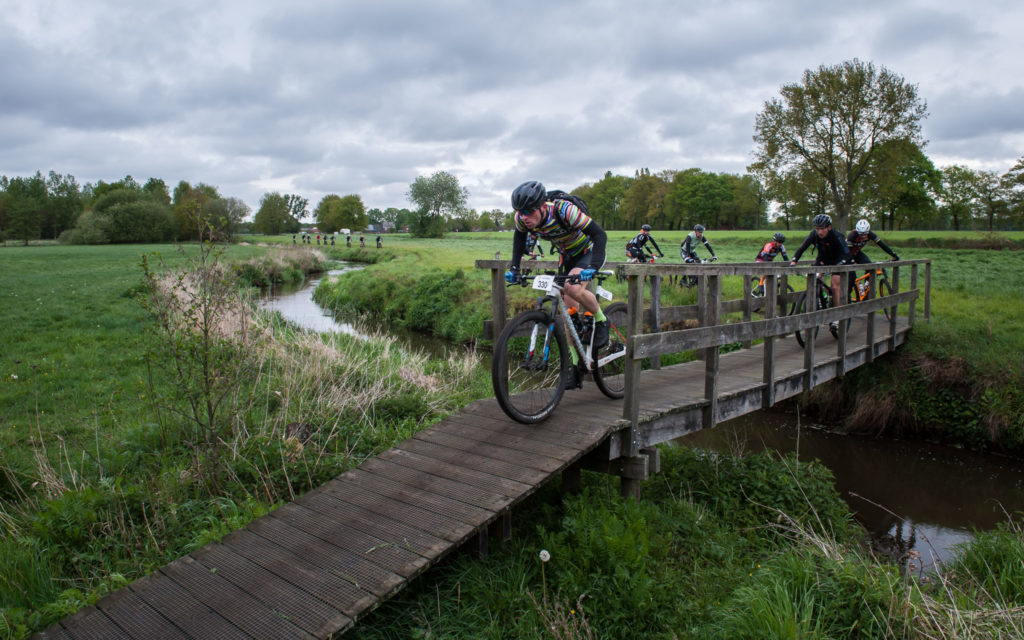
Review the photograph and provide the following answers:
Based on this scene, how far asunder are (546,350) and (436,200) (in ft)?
290

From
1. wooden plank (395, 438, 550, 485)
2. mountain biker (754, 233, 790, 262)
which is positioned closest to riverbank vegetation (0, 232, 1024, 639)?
wooden plank (395, 438, 550, 485)

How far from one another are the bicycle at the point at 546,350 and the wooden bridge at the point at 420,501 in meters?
0.22

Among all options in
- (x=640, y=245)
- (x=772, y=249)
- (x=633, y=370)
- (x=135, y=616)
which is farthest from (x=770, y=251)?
(x=135, y=616)

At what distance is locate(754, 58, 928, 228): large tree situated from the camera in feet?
108

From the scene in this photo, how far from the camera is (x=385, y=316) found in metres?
21.4

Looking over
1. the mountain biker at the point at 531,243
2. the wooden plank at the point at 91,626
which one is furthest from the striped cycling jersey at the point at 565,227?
the wooden plank at the point at 91,626

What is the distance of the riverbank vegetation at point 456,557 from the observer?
3678 mm

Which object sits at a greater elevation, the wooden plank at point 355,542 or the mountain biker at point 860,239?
the mountain biker at point 860,239

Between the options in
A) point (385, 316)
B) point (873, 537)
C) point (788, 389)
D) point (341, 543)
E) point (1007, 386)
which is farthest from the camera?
point (385, 316)

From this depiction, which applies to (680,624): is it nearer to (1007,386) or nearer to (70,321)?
(1007,386)

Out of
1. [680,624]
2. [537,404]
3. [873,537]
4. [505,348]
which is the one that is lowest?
[873,537]

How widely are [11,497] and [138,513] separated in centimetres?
147

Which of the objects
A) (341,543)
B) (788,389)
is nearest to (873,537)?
(788,389)

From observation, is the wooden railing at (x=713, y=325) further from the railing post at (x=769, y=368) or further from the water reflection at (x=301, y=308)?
the water reflection at (x=301, y=308)
